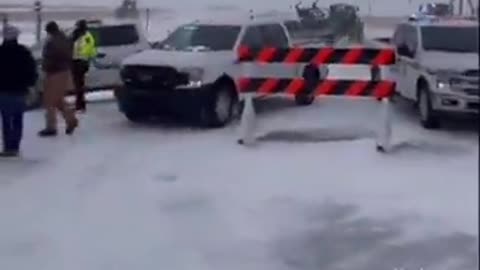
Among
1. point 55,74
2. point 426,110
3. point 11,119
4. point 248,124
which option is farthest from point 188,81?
point 426,110

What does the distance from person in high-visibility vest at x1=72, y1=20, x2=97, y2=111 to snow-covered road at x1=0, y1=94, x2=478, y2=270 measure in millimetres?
1991

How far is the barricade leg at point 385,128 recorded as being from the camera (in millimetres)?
11594

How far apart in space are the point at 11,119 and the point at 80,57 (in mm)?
4155

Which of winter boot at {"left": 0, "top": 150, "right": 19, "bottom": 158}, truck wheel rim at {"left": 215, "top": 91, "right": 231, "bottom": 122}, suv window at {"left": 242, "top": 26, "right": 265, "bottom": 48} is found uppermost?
suv window at {"left": 242, "top": 26, "right": 265, "bottom": 48}

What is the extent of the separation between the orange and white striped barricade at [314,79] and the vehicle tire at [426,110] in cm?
52

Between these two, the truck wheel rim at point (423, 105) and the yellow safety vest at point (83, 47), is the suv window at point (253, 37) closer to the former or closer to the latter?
the yellow safety vest at point (83, 47)

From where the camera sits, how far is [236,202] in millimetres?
9156

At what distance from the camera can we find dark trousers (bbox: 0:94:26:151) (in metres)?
11.8

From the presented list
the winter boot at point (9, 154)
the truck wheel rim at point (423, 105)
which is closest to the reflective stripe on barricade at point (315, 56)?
the truck wheel rim at point (423, 105)

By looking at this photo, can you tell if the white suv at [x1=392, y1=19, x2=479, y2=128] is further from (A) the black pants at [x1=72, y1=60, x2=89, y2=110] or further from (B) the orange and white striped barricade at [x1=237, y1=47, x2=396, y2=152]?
(A) the black pants at [x1=72, y1=60, x2=89, y2=110]

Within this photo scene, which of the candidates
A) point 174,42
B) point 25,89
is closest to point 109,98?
point 174,42

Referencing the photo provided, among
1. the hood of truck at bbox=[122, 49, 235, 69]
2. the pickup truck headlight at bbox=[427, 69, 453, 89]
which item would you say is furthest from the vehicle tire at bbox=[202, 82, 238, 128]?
the pickup truck headlight at bbox=[427, 69, 453, 89]

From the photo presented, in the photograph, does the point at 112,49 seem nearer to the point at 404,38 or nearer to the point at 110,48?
the point at 110,48

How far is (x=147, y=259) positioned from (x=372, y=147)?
567cm
